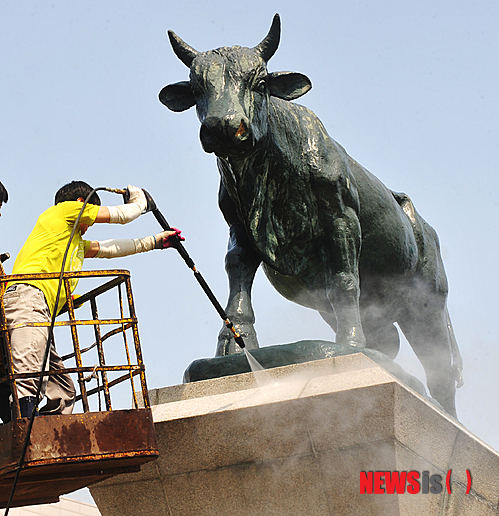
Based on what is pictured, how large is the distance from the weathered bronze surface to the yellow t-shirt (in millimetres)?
1120

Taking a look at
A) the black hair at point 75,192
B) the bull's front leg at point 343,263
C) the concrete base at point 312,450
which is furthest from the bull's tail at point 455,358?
the black hair at point 75,192

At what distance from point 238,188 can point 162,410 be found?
195 cm

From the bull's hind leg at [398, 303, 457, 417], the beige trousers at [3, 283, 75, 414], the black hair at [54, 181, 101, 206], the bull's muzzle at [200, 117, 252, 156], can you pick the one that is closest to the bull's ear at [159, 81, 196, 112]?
the bull's muzzle at [200, 117, 252, 156]

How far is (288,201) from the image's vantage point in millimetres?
6816

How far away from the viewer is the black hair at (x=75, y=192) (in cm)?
556

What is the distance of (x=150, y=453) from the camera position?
4.57 metres

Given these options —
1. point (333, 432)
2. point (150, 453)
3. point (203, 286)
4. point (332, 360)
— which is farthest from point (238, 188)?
point (150, 453)

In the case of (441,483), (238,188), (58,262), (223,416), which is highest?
(238,188)

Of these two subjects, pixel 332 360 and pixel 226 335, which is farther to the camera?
pixel 226 335

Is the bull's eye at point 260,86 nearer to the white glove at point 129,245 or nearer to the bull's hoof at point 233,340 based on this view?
the white glove at point 129,245

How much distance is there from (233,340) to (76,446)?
2.36m

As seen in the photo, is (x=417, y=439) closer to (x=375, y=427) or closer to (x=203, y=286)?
(x=375, y=427)

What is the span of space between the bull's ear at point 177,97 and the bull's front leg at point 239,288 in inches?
47.7

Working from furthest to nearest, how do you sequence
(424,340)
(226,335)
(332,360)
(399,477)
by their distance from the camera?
(424,340) < (226,335) < (332,360) < (399,477)
